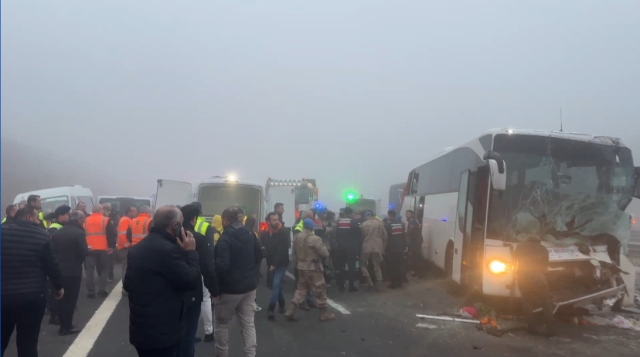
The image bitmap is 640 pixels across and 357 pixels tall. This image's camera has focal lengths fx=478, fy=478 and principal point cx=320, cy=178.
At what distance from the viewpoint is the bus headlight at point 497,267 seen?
8344 millimetres

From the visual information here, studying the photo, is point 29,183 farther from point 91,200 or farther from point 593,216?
point 593,216

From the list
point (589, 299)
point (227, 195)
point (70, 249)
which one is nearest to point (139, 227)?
point (70, 249)

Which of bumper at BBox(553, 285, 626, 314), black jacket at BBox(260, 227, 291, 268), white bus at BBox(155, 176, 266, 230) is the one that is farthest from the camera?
white bus at BBox(155, 176, 266, 230)

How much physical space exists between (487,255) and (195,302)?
5605mm

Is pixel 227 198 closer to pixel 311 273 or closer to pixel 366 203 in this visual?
pixel 311 273

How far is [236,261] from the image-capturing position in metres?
5.67

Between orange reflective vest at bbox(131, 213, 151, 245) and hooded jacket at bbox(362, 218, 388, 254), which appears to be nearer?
orange reflective vest at bbox(131, 213, 151, 245)

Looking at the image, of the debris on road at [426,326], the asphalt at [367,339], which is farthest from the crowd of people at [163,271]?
the debris on road at [426,326]

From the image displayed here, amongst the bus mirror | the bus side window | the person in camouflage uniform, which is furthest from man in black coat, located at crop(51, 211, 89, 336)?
the bus side window

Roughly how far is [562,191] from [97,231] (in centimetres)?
916

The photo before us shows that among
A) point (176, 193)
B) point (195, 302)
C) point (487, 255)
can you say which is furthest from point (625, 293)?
point (176, 193)

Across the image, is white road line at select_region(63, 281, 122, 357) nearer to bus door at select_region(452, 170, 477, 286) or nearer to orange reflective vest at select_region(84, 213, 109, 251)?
orange reflective vest at select_region(84, 213, 109, 251)

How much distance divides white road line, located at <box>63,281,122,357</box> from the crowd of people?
0.92 feet

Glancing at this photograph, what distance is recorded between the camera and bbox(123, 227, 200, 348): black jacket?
3.71 metres
